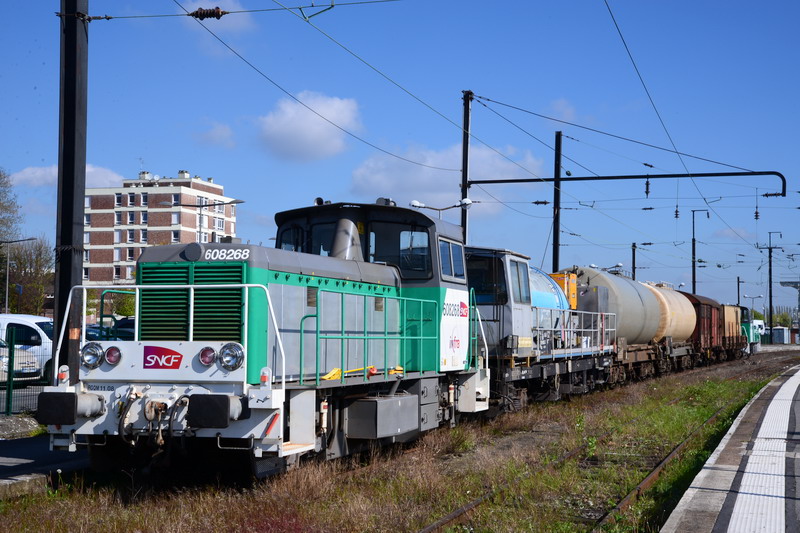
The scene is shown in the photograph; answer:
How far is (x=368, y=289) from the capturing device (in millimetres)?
10594

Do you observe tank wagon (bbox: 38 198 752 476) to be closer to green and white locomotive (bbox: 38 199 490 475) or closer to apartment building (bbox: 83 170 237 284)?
green and white locomotive (bbox: 38 199 490 475)

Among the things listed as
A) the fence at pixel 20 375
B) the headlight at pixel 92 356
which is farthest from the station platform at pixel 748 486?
the fence at pixel 20 375

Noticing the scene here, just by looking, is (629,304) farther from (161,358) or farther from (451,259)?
(161,358)

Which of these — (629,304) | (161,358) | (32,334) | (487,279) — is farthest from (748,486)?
(32,334)

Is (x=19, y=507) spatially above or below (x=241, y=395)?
below

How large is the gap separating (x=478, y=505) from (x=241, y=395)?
101 inches

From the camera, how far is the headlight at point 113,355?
27.1ft

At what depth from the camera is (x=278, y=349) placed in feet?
28.7

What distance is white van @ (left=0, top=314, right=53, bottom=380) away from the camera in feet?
69.3

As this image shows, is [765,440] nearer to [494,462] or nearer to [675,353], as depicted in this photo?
[494,462]

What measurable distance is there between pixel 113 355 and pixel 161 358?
0.55m

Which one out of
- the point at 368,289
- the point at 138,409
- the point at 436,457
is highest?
the point at 368,289

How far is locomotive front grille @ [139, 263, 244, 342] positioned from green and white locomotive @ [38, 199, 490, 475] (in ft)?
0.05

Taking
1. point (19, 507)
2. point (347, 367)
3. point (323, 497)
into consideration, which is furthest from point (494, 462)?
point (19, 507)
